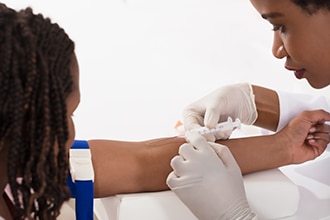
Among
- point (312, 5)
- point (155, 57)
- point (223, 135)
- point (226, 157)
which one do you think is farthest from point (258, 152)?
point (155, 57)

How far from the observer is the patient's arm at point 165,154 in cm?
130

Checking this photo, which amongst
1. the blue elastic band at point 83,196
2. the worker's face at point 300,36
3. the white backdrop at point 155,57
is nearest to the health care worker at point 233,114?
the worker's face at point 300,36

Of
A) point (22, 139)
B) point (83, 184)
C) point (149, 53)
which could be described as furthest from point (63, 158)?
point (149, 53)

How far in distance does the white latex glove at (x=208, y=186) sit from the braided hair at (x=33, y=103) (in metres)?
0.38

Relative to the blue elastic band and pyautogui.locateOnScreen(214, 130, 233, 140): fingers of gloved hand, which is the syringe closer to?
pyautogui.locateOnScreen(214, 130, 233, 140): fingers of gloved hand

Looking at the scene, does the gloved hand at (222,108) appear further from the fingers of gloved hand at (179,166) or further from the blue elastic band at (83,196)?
the blue elastic band at (83,196)

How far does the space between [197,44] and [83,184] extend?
1.36m

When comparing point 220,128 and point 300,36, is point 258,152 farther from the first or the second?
point 300,36

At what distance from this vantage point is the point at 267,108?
165cm

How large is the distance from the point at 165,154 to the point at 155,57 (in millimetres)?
1011

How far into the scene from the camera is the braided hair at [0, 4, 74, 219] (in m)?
0.81

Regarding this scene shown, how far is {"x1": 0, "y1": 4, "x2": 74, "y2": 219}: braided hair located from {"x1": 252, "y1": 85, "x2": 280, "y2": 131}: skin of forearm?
883 mm

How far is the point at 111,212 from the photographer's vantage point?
1.25 meters

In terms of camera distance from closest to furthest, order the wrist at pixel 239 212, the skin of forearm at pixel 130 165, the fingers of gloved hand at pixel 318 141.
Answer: the wrist at pixel 239 212 → the skin of forearm at pixel 130 165 → the fingers of gloved hand at pixel 318 141
